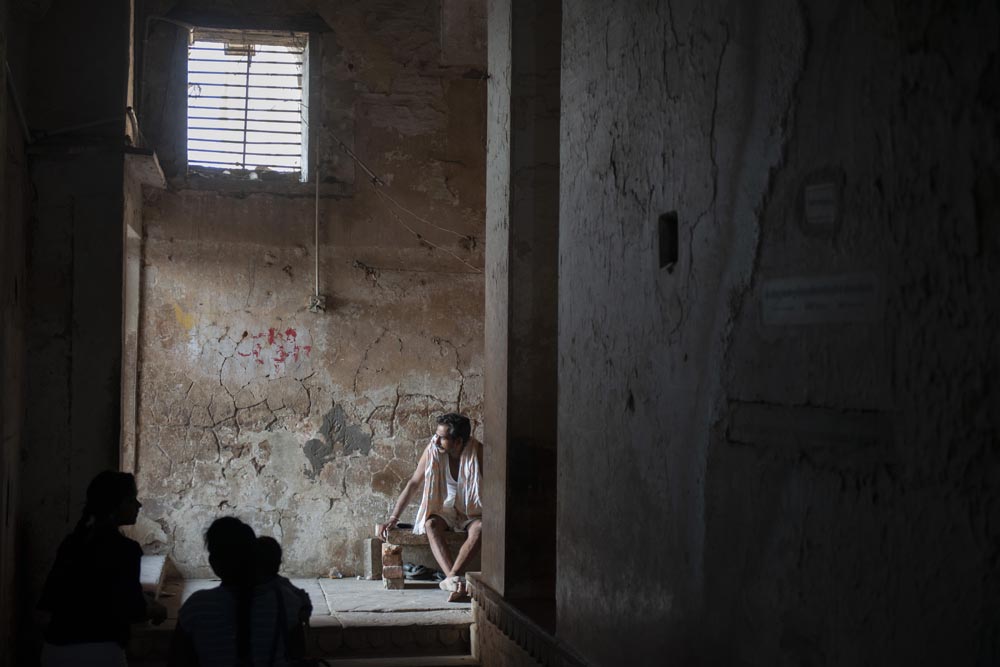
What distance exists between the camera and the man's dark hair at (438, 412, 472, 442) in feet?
24.4

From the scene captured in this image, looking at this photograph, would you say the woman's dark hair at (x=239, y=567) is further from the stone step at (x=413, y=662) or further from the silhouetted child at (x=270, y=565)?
the stone step at (x=413, y=662)

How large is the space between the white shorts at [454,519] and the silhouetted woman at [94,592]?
13.2ft

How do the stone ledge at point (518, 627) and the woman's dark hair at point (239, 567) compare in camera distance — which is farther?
the stone ledge at point (518, 627)

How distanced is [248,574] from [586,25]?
7.34 feet

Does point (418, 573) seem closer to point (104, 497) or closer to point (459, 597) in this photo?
point (459, 597)

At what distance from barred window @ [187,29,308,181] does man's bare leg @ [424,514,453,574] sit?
2710 millimetres

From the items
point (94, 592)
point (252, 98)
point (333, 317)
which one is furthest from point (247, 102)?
point (94, 592)

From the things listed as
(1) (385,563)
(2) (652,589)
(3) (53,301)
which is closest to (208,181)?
(3) (53,301)

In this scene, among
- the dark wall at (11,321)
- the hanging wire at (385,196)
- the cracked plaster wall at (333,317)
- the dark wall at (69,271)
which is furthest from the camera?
the hanging wire at (385,196)

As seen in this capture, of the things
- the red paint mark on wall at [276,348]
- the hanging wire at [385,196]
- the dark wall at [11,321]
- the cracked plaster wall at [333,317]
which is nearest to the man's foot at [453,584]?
the cracked plaster wall at [333,317]

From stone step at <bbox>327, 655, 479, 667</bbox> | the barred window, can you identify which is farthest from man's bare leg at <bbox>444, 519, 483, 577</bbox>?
the barred window

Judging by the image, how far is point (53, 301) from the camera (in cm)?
585

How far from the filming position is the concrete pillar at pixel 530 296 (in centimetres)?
529

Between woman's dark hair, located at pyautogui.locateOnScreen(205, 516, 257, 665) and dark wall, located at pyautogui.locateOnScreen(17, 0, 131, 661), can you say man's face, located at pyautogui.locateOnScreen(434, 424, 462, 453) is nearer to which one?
dark wall, located at pyautogui.locateOnScreen(17, 0, 131, 661)
